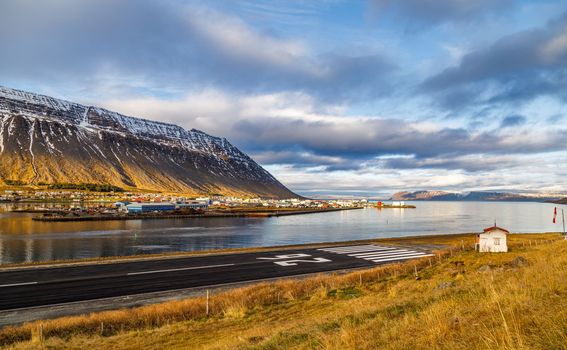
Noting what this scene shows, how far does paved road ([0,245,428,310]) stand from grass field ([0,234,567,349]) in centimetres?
636

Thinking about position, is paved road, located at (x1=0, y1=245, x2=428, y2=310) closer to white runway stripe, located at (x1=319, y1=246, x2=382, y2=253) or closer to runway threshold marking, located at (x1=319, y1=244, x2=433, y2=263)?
runway threshold marking, located at (x1=319, y1=244, x2=433, y2=263)

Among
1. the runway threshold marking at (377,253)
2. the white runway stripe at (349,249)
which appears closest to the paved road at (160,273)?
the runway threshold marking at (377,253)

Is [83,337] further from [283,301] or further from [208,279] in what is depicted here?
[208,279]

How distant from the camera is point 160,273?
109 feet

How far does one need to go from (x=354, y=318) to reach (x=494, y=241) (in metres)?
37.1

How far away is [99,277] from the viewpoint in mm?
31375

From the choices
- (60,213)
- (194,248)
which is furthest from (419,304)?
(60,213)

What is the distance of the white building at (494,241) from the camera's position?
4175cm

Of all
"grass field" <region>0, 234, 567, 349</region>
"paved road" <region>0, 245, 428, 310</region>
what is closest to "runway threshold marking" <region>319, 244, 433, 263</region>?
"paved road" <region>0, 245, 428, 310</region>

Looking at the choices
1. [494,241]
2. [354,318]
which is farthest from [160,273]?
[494,241]

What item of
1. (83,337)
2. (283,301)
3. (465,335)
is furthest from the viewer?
(283,301)

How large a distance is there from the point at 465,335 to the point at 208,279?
87.0ft

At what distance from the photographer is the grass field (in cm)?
696

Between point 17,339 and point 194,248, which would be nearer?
point 17,339
